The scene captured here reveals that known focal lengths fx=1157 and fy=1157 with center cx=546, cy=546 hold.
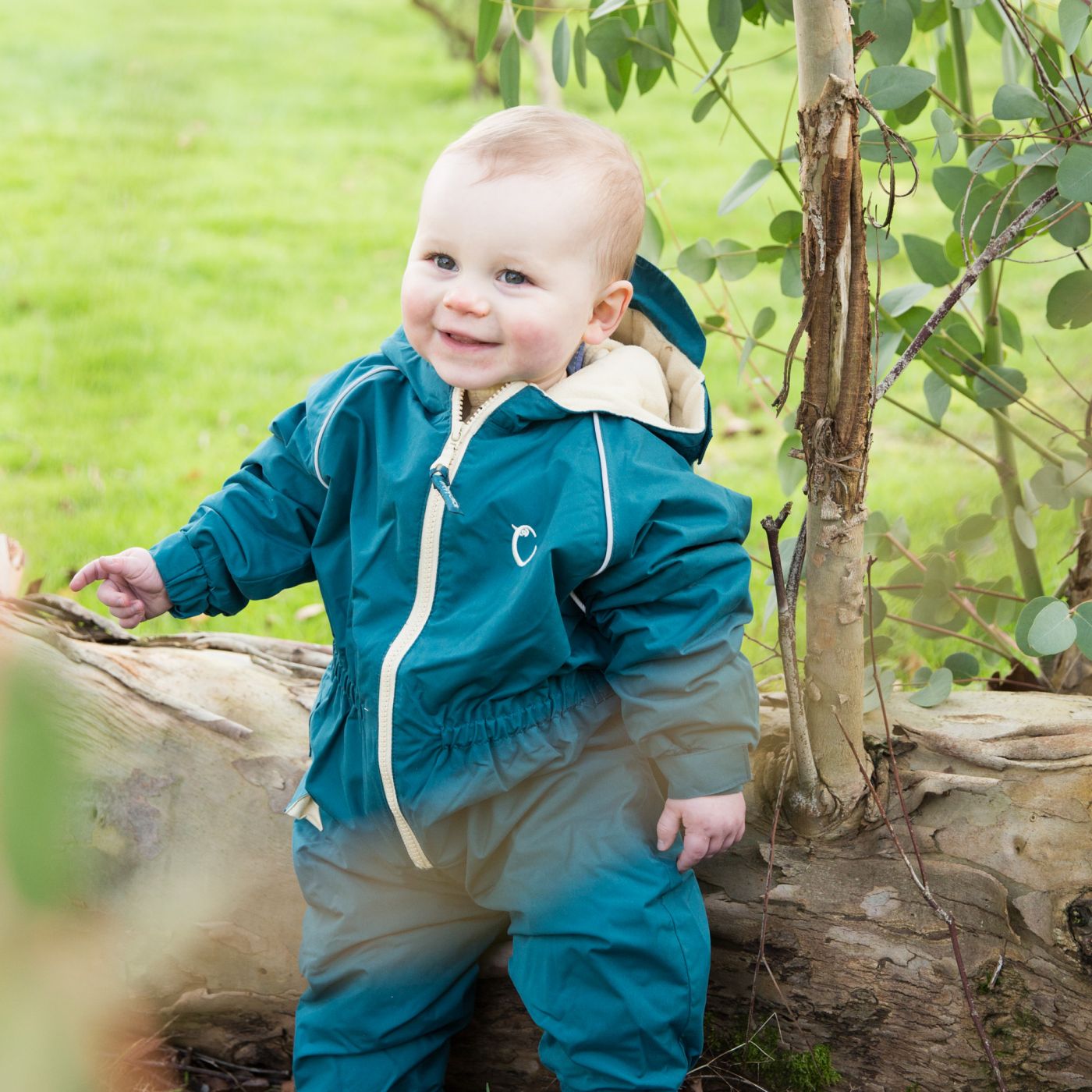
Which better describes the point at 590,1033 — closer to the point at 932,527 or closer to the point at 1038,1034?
the point at 1038,1034

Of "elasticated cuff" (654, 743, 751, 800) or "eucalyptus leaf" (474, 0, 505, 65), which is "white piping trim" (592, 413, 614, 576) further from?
"eucalyptus leaf" (474, 0, 505, 65)

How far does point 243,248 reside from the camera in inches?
209

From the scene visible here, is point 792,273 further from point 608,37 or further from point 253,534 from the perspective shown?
point 253,534

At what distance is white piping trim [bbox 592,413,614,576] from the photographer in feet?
4.95

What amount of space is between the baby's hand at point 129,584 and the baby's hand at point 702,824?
0.81 metres

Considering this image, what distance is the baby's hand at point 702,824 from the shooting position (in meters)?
1.55

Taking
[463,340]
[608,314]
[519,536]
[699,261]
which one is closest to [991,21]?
[699,261]

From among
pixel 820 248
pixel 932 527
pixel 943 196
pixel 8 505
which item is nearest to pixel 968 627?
pixel 932 527

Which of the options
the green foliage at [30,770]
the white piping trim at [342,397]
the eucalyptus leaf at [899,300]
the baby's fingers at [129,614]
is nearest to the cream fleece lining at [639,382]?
the white piping trim at [342,397]

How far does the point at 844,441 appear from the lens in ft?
5.10

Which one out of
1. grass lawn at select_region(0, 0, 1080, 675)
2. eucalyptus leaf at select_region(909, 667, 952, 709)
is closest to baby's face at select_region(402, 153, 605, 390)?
grass lawn at select_region(0, 0, 1080, 675)

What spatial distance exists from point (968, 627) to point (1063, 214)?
1386mm

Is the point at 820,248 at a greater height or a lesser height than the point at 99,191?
lesser

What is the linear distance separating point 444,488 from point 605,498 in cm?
22
